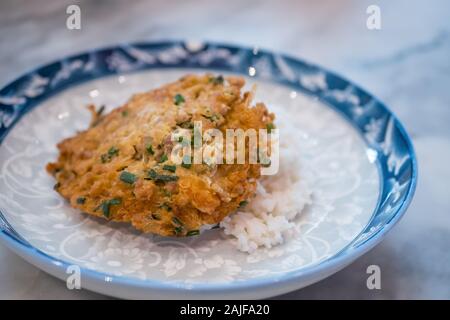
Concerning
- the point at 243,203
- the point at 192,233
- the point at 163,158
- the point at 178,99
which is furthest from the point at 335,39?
the point at 192,233

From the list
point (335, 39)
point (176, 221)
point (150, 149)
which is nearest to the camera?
point (176, 221)

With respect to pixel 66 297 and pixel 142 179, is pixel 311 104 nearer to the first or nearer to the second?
pixel 142 179

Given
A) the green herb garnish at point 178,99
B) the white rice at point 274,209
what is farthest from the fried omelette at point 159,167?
the white rice at point 274,209

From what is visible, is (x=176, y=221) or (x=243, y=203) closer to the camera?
(x=176, y=221)

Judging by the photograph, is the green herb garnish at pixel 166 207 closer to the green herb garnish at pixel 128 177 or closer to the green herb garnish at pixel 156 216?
the green herb garnish at pixel 156 216

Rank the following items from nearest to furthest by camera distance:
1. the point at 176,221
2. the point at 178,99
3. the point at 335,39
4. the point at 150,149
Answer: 1. the point at 176,221
2. the point at 150,149
3. the point at 178,99
4. the point at 335,39

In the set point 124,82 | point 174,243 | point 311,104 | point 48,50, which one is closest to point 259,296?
point 174,243

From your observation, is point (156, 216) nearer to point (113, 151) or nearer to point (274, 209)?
point (113, 151)
